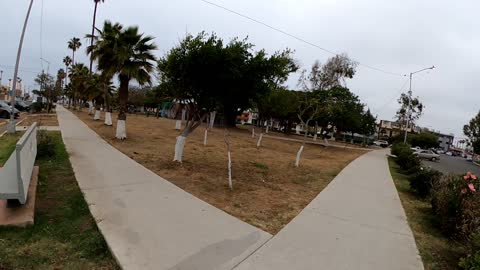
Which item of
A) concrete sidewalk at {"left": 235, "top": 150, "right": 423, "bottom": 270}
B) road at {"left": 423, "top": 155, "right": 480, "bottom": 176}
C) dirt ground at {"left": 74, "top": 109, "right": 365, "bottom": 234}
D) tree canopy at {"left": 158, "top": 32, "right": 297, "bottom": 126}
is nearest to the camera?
concrete sidewalk at {"left": 235, "top": 150, "right": 423, "bottom": 270}

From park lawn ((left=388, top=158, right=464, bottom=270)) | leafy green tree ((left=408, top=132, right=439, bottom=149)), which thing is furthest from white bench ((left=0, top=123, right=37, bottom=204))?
leafy green tree ((left=408, top=132, right=439, bottom=149))

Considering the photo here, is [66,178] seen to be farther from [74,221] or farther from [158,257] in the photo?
[158,257]

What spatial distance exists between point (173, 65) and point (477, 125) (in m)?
64.0

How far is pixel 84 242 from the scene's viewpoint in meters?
4.43

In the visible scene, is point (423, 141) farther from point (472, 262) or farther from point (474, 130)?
point (472, 262)

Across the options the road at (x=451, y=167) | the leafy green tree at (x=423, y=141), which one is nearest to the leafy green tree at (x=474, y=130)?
the leafy green tree at (x=423, y=141)

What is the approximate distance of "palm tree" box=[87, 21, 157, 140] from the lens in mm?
16922

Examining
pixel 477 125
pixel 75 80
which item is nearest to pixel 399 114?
pixel 477 125

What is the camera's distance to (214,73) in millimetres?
9391

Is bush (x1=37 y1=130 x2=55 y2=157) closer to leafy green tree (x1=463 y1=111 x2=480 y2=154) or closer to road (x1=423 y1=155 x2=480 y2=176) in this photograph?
road (x1=423 y1=155 x2=480 y2=176)

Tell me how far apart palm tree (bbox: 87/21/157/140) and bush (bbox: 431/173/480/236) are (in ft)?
47.3

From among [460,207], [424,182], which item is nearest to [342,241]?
[460,207]

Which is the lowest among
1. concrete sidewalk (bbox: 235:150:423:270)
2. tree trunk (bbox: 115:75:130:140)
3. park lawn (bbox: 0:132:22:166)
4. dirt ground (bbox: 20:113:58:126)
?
park lawn (bbox: 0:132:22:166)

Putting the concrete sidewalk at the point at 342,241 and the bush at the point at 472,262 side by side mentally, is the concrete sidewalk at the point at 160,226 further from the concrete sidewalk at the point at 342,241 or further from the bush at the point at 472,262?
the bush at the point at 472,262
